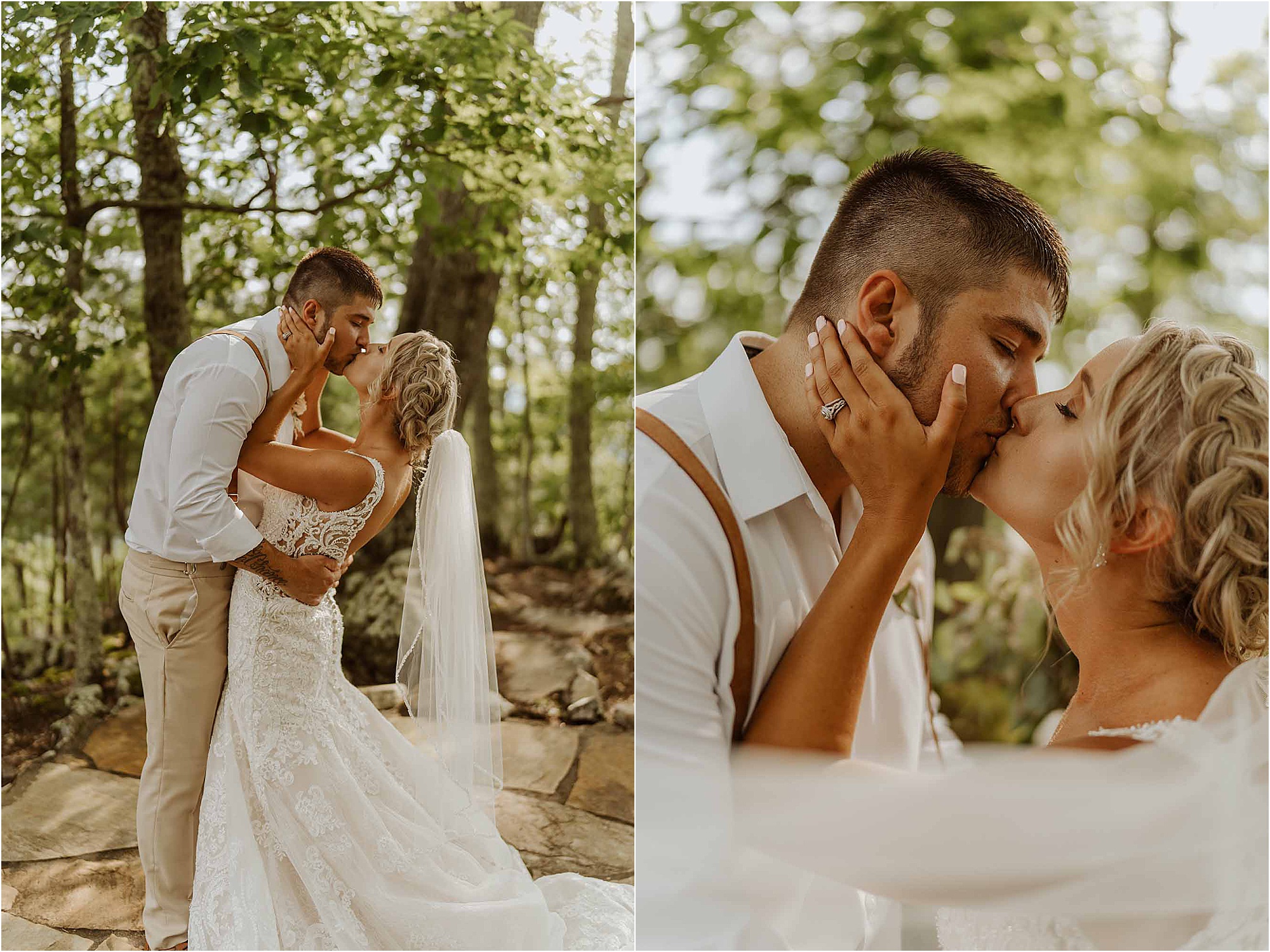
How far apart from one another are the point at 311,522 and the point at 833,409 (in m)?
1.30

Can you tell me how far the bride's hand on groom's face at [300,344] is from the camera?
2225mm

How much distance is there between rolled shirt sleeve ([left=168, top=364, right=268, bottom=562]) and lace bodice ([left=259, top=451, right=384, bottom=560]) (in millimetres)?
65

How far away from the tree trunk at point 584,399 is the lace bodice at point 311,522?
1.79 ft

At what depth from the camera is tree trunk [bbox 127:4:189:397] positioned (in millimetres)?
2307

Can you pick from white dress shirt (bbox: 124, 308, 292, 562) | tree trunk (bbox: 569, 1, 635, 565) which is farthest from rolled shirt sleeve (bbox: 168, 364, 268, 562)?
tree trunk (bbox: 569, 1, 635, 565)

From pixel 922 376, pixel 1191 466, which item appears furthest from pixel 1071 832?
pixel 922 376

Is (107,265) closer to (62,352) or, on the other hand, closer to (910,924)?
(62,352)

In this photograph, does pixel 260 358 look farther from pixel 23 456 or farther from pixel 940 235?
pixel 940 235

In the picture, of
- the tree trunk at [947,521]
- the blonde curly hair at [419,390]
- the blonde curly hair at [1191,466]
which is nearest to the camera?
the blonde curly hair at [1191,466]

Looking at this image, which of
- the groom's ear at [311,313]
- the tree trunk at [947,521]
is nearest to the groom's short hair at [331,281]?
the groom's ear at [311,313]

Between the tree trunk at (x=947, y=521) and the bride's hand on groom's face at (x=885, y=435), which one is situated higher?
the bride's hand on groom's face at (x=885, y=435)

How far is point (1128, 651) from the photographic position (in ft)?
6.14

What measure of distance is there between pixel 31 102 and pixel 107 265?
1.44 ft

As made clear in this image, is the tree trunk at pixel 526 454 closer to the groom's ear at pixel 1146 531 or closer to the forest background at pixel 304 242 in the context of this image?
the forest background at pixel 304 242
